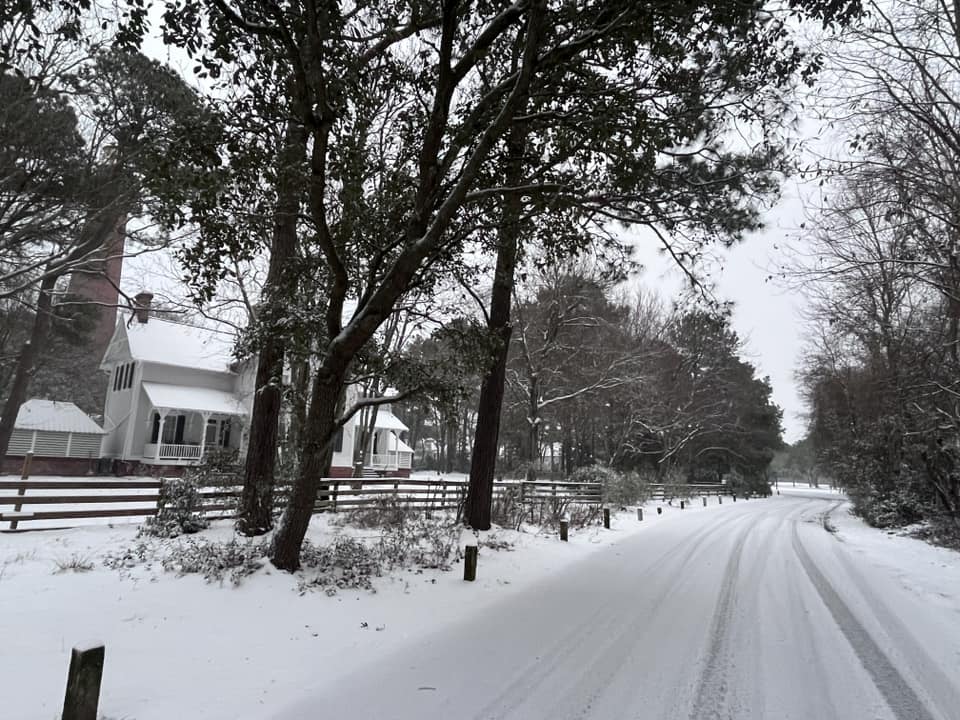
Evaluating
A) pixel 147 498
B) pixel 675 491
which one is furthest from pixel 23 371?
pixel 675 491

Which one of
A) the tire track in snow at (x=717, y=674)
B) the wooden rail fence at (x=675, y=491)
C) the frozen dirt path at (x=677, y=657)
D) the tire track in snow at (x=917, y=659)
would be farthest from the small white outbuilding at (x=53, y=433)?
the tire track in snow at (x=917, y=659)

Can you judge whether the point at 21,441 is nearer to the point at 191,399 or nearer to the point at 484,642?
the point at 191,399

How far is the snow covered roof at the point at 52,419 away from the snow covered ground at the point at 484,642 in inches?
870

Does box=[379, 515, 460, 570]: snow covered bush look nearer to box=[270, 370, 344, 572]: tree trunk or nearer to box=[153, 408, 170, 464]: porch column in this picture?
box=[270, 370, 344, 572]: tree trunk

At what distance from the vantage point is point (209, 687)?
4.26m

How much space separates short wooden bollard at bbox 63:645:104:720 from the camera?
325 centimetres

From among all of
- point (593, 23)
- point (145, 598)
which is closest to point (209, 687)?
point (145, 598)

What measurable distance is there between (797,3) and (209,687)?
9.12 m

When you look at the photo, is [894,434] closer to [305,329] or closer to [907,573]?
[907,573]

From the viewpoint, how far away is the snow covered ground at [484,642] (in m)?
4.09

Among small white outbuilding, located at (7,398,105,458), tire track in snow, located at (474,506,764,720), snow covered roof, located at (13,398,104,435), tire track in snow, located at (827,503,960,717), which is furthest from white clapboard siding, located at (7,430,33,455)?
tire track in snow, located at (827,503,960,717)

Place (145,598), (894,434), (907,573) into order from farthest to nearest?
(894,434) < (907,573) < (145,598)

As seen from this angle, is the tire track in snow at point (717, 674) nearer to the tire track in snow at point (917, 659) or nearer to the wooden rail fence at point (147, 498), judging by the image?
the tire track in snow at point (917, 659)

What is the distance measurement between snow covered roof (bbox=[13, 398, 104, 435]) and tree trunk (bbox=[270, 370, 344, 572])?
86.4ft
